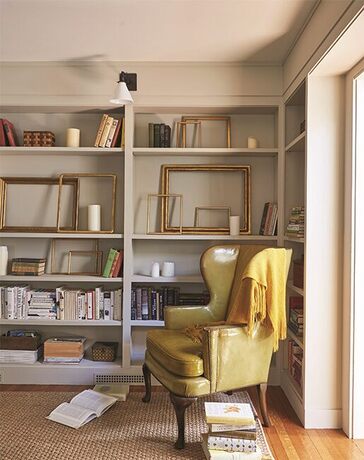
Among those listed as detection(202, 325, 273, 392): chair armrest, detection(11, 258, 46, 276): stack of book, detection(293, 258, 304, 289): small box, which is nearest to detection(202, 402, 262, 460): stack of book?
detection(202, 325, 273, 392): chair armrest

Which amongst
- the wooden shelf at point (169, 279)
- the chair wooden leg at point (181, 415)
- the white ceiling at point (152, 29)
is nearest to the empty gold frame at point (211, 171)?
the wooden shelf at point (169, 279)

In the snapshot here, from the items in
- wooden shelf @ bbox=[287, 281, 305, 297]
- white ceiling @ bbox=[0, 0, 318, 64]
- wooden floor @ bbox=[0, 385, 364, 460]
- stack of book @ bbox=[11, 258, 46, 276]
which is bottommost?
wooden floor @ bbox=[0, 385, 364, 460]

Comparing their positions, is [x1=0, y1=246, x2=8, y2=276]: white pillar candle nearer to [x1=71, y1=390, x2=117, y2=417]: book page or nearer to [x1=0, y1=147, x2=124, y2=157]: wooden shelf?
[x1=0, y1=147, x2=124, y2=157]: wooden shelf

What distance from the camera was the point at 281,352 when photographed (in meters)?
3.09

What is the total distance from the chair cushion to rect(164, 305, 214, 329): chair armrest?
7cm

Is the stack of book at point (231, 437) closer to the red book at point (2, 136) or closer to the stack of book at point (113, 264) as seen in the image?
the stack of book at point (113, 264)

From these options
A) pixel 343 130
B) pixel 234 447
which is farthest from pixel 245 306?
pixel 343 130

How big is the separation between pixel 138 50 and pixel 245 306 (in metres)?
1.87

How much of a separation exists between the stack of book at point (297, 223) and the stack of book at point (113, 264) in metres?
1.25

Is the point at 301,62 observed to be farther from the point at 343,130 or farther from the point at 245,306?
the point at 245,306

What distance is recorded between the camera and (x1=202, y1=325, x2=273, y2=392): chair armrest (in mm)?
2223

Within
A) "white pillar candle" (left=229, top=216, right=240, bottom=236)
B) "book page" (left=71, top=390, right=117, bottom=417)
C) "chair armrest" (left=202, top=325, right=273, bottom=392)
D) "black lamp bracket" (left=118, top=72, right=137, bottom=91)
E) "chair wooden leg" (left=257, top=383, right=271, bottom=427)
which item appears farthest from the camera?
"white pillar candle" (left=229, top=216, right=240, bottom=236)

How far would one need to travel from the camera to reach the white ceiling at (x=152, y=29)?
2.32m

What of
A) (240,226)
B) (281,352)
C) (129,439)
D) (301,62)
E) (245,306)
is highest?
(301,62)
